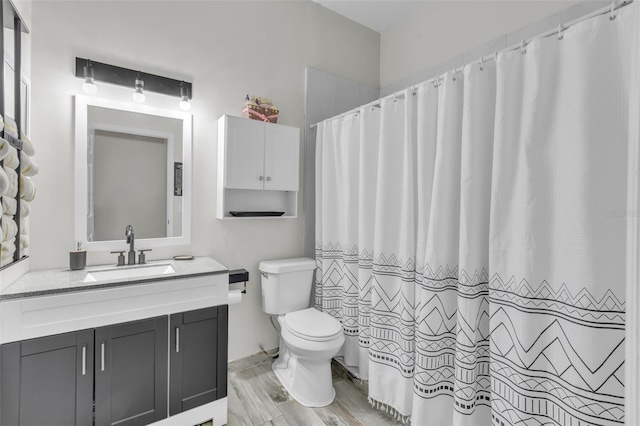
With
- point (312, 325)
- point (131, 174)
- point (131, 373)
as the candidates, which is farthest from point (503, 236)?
point (131, 174)

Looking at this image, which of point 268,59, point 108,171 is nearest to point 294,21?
point 268,59

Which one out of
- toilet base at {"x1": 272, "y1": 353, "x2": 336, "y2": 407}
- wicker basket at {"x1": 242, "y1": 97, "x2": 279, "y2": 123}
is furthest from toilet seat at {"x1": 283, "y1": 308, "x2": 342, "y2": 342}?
wicker basket at {"x1": 242, "y1": 97, "x2": 279, "y2": 123}

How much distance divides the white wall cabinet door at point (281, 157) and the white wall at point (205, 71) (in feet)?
0.86

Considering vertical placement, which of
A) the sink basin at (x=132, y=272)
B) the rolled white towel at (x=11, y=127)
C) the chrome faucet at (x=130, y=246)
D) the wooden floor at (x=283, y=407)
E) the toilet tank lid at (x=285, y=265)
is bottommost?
the wooden floor at (x=283, y=407)

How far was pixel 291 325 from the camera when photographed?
2020mm

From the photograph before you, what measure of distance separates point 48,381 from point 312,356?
130cm

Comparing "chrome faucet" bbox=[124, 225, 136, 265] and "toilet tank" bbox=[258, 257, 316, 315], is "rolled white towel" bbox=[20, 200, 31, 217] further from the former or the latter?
"toilet tank" bbox=[258, 257, 316, 315]

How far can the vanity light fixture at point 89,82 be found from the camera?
1.74 m

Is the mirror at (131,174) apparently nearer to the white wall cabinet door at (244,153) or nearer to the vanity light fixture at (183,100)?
the vanity light fixture at (183,100)

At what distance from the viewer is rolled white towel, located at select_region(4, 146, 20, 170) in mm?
1275

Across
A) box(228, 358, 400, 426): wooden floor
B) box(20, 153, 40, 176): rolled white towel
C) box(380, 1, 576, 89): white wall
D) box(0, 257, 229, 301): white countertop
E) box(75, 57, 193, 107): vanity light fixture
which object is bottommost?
box(228, 358, 400, 426): wooden floor

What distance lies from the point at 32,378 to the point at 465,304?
6.41 ft

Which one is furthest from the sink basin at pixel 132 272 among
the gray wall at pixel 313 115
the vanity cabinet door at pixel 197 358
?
the gray wall at pixel 313 115

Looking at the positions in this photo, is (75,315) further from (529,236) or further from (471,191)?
(529,236)
